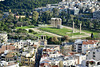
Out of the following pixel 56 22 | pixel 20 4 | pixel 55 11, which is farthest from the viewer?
pixel 20 4

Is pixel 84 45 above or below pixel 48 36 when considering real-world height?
above

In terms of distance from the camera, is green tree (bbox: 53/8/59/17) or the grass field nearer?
the grass field

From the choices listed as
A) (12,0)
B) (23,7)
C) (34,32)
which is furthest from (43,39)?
(12,0)

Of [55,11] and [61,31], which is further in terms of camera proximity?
[55,11]

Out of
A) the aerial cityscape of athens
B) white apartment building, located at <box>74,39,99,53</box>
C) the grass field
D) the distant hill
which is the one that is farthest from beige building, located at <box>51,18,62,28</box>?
white apartment building, located at <box>74,39,99,53</box>

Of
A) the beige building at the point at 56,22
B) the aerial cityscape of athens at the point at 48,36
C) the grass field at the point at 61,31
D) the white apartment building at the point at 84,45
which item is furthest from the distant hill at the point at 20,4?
the white apartment building at the point at 84,45

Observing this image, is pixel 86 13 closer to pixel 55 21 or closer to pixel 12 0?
pixel 55 21

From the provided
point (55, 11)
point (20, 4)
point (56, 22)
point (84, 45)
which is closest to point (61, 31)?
point (56, 22)

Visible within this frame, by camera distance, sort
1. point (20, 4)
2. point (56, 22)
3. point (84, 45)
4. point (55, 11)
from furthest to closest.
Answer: point (20, 4), point (55, 11), point (56, 22), point (84, 45)

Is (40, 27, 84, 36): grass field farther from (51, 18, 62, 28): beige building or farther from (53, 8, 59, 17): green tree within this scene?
(53, 8, 59, 17): green tree

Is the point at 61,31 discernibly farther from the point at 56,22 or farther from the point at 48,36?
the point at 56,22

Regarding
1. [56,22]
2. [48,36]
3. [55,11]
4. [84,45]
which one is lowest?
[48,36]
